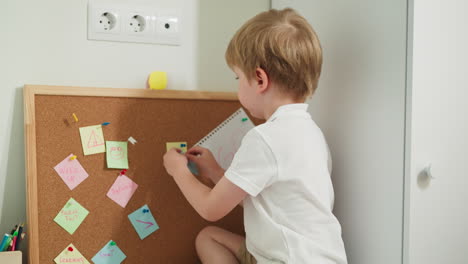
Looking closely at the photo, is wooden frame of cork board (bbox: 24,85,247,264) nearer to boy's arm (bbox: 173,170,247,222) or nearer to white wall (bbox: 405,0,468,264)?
boy's arm (bbox: 173,170,247,222)

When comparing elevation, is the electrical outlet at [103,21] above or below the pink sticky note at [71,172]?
above

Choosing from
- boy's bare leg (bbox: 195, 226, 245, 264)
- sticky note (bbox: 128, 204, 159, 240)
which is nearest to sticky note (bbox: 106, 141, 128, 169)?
sticky note (bbox: 128, 204, 159, 240)

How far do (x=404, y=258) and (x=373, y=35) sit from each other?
1.43 ft

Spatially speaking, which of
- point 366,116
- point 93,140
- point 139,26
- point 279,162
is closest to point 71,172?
point 93,140

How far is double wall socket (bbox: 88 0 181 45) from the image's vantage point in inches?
43.9

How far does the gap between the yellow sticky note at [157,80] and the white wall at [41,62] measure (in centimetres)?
4

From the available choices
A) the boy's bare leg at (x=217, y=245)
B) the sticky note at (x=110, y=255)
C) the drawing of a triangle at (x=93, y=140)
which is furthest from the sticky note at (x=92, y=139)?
the boy's bare leg at (x=217, y=245)

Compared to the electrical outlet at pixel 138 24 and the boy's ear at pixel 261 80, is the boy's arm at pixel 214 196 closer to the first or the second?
the boy's ear at pixel 261 80

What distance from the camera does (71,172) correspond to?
106 centimetres

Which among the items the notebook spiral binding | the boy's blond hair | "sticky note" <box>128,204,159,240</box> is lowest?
"sticky note" <box>128,204,159,240</box>

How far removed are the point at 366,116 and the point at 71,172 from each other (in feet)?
2.29

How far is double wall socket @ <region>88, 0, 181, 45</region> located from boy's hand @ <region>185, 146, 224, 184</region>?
0.32 meters

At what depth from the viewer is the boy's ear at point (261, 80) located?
35.7 inches

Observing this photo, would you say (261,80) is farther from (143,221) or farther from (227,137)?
(143,221)
